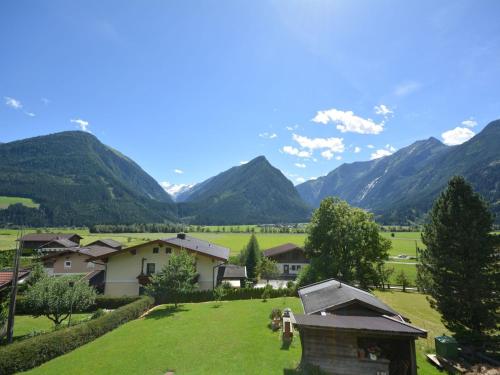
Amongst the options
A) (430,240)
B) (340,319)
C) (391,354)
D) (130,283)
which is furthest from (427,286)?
(130,283)

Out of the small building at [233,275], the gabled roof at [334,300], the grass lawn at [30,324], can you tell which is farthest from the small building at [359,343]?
the small building at [233,275]

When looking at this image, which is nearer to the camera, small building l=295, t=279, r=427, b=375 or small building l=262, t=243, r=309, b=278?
small building l=295, t=279, r=427, b=375

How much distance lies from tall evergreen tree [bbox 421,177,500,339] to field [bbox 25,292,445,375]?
3.81 metres

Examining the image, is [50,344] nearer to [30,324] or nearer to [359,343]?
[30,324]

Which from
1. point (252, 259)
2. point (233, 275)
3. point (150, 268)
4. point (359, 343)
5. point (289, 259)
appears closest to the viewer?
point (359, 343)

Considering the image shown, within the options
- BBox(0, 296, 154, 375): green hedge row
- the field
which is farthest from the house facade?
BBox(0, 296, 154, 375): green hedge row

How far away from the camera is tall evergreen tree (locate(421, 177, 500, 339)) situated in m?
20.2

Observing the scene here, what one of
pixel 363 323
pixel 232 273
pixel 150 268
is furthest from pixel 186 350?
pixel 232 273

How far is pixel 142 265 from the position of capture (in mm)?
39438

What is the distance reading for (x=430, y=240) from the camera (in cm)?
2425

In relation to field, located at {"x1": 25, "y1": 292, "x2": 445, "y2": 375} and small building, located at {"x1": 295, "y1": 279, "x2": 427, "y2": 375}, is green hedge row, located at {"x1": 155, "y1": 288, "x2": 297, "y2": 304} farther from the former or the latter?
small building, located at {"x1": 295, "y1": 279, "x2": 427, "y2": 375}

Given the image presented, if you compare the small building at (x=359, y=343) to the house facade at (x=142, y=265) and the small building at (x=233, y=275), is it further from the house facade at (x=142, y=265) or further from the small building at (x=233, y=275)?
the small building at (x=233, y=275)

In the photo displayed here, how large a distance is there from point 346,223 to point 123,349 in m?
33.7

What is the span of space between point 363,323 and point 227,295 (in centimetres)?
2595
